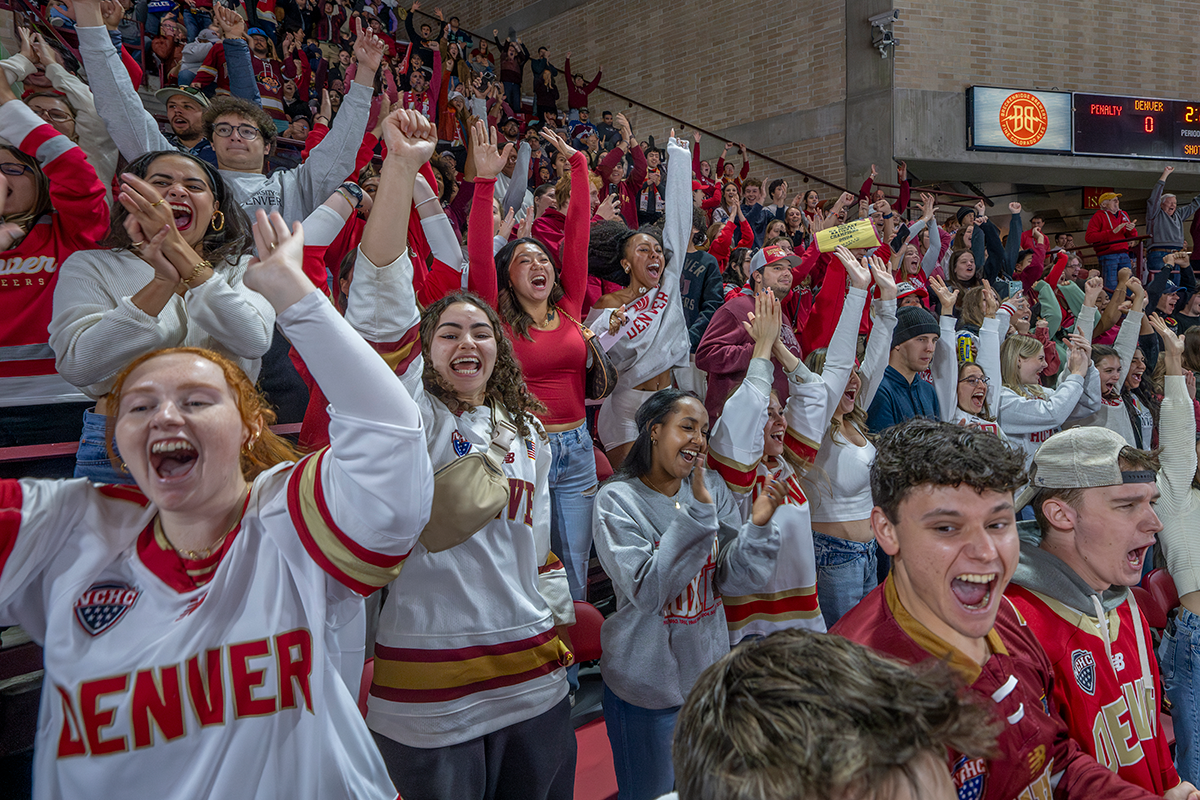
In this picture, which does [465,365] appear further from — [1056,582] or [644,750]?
[1056,582]

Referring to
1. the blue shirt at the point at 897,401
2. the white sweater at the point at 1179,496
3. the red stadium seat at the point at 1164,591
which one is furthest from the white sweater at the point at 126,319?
the red stadium seat at the point at 1164,591

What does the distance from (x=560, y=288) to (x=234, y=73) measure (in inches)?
116

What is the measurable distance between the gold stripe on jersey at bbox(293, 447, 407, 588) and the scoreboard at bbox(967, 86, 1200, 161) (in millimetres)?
12038

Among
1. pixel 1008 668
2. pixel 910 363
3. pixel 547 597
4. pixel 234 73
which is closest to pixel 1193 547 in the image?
pixel 910 363

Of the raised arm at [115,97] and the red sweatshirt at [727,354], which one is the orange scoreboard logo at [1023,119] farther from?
the raised arm at [115,97]

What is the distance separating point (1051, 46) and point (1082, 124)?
127cm

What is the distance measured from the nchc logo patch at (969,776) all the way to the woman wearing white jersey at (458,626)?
2.85 feet

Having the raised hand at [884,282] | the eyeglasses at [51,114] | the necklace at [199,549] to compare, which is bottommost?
the necklace at [199,549]

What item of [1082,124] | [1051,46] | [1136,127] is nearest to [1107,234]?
[1082,124]

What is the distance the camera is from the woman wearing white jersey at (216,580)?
1083 mm

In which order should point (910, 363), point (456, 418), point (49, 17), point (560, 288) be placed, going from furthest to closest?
point (49, 17) → point (910, 363) → point (560, 288) → point (456, 418)

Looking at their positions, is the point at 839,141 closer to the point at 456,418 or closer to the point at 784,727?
the point at 456,418

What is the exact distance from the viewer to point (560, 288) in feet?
10.6

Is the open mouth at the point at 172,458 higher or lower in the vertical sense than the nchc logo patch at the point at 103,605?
higher
